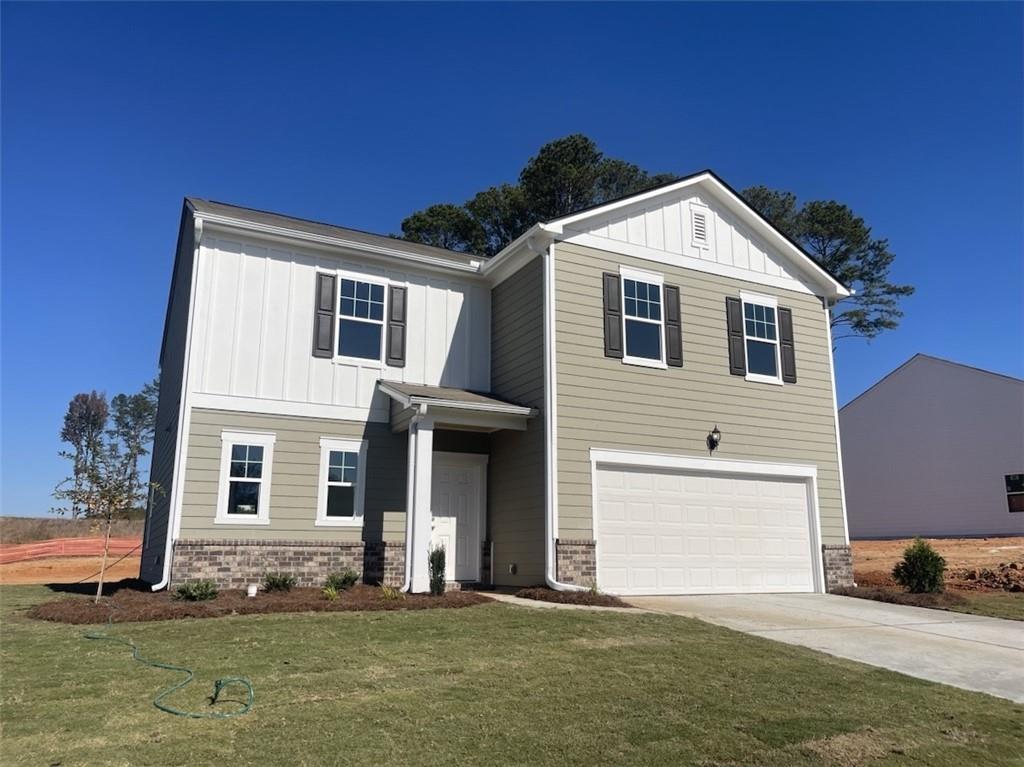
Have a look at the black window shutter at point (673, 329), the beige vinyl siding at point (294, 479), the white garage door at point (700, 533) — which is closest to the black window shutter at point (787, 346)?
the white garage door at point (700, 533)

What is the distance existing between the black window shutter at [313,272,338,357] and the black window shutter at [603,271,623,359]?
15.9ft

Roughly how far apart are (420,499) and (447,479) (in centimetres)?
199

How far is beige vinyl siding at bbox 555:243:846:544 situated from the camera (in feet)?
40.2

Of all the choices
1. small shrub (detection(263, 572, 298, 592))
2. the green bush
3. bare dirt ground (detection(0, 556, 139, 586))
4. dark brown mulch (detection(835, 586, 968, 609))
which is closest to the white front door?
small shrub (detection(263, 572, 298, 592))

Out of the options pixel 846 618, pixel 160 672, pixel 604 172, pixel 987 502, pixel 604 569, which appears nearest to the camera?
pixel 160 672

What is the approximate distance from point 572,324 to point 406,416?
10.6 feet

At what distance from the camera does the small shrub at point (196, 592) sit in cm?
1033

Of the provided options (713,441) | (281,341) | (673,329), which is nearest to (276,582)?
(281,341)

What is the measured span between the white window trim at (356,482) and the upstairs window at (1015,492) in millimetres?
23579

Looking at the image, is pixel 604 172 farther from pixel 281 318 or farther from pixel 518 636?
pixel 518 636

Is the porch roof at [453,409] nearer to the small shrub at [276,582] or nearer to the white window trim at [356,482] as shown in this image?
the white window trim at [356,482]

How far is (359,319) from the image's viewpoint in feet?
43.5

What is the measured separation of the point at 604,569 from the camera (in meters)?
12.0

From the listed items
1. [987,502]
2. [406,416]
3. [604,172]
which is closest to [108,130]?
[406,416]
